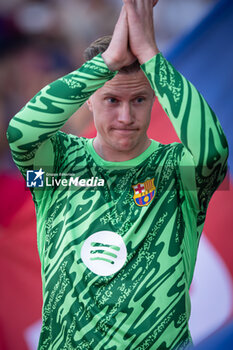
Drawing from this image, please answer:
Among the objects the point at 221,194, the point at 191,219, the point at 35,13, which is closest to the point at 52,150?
the point at 191,219

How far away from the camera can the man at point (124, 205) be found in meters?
1.19

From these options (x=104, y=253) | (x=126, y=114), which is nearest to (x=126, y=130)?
(x=126, y=114)

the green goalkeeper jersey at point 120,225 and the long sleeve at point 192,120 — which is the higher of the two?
the long sleeve at point 192,120

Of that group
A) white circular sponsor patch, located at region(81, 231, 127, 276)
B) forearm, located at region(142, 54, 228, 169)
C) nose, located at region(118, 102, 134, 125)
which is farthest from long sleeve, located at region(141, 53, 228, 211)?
white circular sponsor patch, located at region(81, 231, 127, 276)

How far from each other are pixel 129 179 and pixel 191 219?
0.21 m

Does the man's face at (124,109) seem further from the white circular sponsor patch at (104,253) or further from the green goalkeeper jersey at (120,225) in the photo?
the white circular sponsor patch at (104,253)

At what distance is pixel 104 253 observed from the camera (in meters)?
1.24

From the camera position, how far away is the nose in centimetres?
128

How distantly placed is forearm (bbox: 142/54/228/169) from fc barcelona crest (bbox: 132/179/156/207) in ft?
0.55

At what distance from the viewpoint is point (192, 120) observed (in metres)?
1.16

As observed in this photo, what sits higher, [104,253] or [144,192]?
[144,192]

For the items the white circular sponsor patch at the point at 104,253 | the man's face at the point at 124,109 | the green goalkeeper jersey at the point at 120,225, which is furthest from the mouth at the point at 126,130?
the white circular sponsor patch at the point at 104,253

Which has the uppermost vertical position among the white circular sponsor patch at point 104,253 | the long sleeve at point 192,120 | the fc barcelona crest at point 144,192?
the long sleeve at point 192,120

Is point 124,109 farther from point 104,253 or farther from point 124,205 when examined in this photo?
point 104,253
